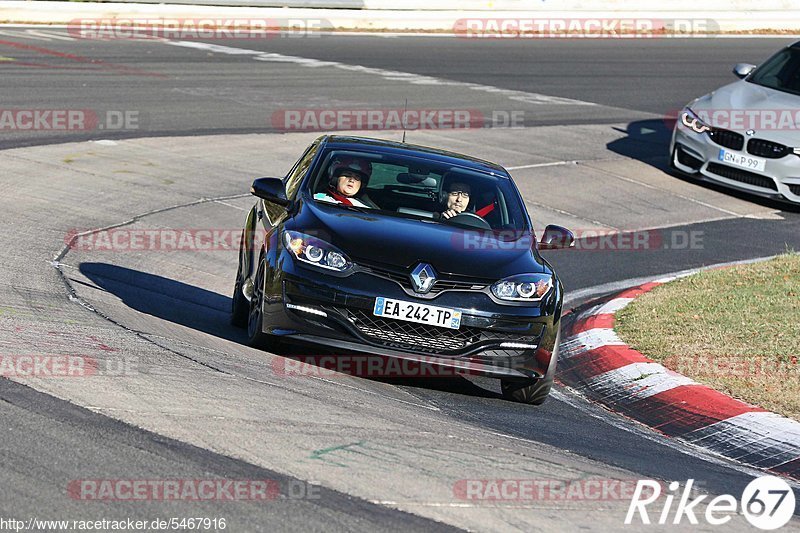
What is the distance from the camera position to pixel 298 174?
894 cm

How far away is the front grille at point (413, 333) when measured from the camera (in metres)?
7.24

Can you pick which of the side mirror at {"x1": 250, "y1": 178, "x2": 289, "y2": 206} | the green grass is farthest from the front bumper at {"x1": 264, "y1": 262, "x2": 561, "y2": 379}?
the green grass

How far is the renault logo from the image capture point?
7246 mm

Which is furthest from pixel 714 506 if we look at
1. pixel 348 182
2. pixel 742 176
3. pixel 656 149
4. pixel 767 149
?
pixel 656 149

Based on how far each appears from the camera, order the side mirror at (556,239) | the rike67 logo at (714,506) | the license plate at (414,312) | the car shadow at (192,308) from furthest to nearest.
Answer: the side mirror at (556,239), the car shadow at (192,308), the license plate at (414,312), the rike67 logo at (714,506)

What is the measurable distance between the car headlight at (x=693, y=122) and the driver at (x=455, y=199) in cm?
843

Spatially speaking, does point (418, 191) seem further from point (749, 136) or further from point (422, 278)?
point (749, 136)

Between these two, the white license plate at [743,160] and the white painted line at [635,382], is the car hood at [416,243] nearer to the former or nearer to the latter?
the white painted line at [635,382]

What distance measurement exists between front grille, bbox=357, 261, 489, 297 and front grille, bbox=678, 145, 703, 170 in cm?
977

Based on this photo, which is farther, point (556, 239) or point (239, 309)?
point (239, 309)

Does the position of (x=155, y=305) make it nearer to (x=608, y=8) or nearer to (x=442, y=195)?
(x=442, y=195)

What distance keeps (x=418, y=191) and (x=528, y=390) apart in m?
1.67

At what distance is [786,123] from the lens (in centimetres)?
1579

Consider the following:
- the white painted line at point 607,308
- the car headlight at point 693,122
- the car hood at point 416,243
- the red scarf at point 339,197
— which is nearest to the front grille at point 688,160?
the car headlight at point 693,122
